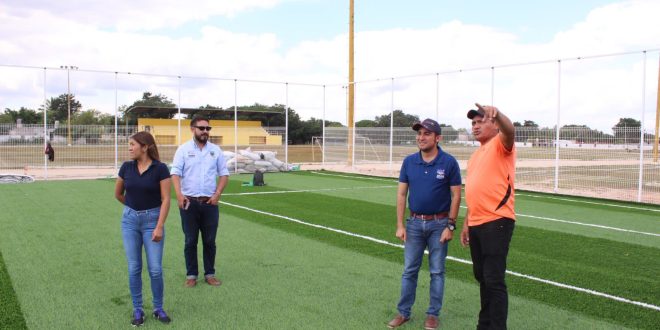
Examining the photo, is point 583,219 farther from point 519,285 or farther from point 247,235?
point 247,235

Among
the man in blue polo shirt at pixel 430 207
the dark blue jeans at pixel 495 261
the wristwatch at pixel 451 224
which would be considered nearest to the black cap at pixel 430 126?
the man in blue polo shirt at pixel 430 207

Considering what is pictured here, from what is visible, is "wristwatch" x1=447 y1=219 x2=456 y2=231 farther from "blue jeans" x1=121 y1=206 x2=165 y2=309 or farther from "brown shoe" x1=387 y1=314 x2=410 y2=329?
"blue jeans" x1=121 y1=206 x2=165 y2=309

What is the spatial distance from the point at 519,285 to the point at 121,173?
14.2 ft

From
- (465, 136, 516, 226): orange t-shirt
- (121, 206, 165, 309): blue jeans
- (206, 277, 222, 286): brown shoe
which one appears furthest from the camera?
(206, 277, 222, 286): brown shoe

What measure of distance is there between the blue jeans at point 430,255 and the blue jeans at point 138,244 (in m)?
2.21

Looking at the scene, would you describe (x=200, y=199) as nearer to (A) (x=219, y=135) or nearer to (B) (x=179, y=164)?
(B) (x=179, y=164)

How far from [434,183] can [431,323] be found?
1.22 meters

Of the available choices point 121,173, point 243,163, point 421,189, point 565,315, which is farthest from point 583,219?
point 243,163

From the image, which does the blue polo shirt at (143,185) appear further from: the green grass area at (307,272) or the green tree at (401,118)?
the green tree at (401,118)

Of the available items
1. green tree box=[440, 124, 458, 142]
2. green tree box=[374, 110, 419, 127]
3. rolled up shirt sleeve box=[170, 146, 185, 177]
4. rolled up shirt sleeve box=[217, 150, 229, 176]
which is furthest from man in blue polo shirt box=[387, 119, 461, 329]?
green tree box=[374, 110, 419, 127]

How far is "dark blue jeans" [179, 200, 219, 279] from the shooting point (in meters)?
6.12

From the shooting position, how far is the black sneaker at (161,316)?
16.2 feet

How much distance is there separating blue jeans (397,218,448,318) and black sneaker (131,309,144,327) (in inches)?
90.8

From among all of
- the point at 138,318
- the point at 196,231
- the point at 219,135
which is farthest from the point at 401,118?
the point at 138,318
